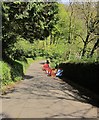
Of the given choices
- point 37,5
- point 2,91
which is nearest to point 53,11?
point 37,5

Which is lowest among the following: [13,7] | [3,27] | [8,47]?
[8,47]

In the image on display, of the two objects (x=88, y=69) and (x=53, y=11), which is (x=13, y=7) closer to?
(x=53, y=11)

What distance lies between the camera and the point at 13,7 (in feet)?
66.1

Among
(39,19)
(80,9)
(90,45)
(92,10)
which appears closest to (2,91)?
(39,19)

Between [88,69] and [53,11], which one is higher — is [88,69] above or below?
below

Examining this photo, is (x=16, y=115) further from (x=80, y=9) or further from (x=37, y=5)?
(x=80, y=9)

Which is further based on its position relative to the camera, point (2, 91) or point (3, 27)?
point (3, 27)

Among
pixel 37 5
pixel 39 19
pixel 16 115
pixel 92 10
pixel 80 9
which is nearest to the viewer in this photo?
pixel 16 115

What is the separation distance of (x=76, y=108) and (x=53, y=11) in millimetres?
12769

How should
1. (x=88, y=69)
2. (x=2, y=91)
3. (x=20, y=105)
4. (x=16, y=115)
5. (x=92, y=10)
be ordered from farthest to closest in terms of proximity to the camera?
(x=92, y=10) < (x=88, y=69) < (x=2, y=91) < (x=20, y=105) < (x=16, y=115)

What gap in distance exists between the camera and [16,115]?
9.94 meters

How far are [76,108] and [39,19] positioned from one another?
11975 millimetres

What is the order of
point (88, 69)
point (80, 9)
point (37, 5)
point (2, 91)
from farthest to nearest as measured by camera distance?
point (80, 9) < point (37, 5) < point (88, 69) < point (2, 91)

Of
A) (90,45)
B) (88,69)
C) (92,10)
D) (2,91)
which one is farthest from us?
(90,45)
